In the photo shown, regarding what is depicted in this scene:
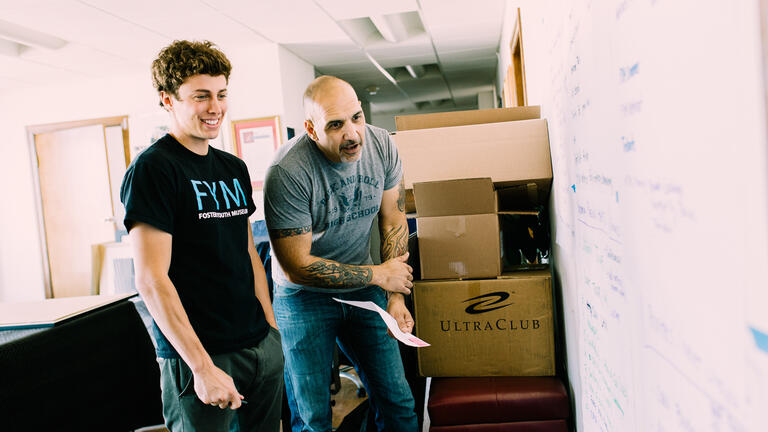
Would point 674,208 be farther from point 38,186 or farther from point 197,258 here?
point 38,186

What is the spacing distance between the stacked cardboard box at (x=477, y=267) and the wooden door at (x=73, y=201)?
408cm

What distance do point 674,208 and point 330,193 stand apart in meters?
0.98

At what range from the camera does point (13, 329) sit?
1.27m

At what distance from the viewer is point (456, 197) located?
62.4 inches

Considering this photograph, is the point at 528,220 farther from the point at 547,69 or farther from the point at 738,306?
the point at 738,306

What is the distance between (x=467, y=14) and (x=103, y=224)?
3800mm

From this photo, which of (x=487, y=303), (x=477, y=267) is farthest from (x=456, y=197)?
(x=487, y=303)

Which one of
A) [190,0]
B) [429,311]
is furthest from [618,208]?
[190,0]

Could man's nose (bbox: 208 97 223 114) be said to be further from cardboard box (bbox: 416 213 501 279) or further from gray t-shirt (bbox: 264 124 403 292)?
cardboard box (bbox: 416 213 501 279)

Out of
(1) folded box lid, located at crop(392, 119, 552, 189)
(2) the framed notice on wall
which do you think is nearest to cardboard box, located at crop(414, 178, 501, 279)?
(1) folded box lid, located at crop(392, 119, 552, 189)

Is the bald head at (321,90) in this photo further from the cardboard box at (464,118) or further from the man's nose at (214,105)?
the cardboard box at (464,118)

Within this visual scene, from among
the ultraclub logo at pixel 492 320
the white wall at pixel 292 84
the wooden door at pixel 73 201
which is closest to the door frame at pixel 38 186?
the wooden door at pixel 73 201

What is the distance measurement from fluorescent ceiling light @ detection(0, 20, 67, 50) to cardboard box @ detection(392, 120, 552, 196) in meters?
3.02

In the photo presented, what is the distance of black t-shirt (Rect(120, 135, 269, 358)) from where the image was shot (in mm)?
1017
